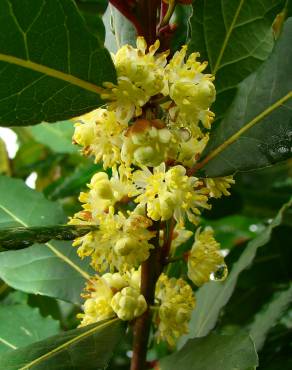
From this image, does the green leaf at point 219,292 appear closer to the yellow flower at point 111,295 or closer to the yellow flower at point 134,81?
the yellow flower at point 111,295

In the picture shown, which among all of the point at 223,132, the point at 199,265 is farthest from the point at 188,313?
the point at 223,132

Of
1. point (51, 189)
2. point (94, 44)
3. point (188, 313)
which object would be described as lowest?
point (51, 189)

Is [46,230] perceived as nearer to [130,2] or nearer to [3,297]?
[130,2]

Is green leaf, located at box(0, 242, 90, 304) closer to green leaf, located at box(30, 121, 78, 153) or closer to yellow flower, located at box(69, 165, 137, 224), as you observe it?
yellow flower, located at box(69, 165, 137, 224)

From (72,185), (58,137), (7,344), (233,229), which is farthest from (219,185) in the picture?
(233,229)

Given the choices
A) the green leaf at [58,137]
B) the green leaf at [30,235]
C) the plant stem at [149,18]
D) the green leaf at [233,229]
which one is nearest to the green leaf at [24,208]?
the green leaf at [30,235]

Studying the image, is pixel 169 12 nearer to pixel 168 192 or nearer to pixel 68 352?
pixel 168 192

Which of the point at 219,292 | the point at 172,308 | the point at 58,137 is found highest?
the point at 172,308
